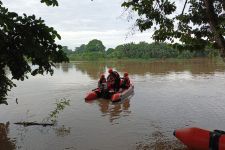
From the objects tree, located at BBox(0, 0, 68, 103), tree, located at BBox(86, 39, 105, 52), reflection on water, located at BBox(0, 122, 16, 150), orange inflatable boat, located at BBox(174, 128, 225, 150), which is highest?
tree, located at BBox(86, 39, 105, 52)

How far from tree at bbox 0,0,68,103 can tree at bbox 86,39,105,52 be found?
379 ft

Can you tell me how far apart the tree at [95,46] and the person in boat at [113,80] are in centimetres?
10239

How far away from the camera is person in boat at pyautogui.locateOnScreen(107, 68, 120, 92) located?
59.0 ft

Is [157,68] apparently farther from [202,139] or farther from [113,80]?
[202,139]

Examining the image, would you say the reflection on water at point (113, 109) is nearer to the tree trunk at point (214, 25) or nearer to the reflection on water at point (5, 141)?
the reflection on water at point (5, 141)

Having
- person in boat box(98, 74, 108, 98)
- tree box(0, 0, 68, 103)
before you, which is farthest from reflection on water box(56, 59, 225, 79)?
tree box(0, 0, 68, 103)

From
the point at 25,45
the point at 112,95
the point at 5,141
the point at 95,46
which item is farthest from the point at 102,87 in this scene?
the point at 95,46

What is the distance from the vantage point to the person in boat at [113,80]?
1797 centimetres

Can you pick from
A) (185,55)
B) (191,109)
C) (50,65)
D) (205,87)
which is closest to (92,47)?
(185,55)

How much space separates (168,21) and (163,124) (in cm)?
423

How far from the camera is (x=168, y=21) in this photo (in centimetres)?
1002

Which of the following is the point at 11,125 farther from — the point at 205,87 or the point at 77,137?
the point at 205,87

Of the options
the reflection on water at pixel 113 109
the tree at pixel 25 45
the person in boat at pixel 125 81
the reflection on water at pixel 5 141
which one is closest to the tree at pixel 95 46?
the person in boat at pixel 125 81

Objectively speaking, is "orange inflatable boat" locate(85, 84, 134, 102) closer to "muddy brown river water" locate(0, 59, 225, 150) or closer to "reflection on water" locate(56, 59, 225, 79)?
"muddy brown river water" locate(0, 59, 225, 150)
